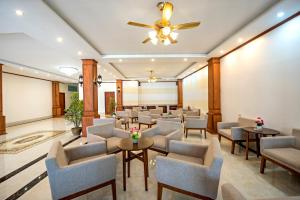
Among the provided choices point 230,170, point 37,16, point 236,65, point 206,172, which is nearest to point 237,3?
point 236,65

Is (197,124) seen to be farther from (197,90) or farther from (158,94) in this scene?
(158,94)

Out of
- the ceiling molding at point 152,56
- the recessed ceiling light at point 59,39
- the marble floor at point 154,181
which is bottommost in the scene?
the marble floor at point 154,181

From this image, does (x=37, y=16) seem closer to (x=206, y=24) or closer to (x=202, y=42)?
(x=206, y=24)

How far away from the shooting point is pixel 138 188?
2254 mm

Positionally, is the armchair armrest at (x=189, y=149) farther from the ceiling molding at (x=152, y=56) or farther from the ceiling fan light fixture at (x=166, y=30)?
the ceiling molding at (x=152, y=56)

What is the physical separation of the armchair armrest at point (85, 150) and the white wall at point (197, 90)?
5905 millimetres

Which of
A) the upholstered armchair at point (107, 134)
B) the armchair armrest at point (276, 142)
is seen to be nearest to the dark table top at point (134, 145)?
the upholstered armchair at point (107, 134)

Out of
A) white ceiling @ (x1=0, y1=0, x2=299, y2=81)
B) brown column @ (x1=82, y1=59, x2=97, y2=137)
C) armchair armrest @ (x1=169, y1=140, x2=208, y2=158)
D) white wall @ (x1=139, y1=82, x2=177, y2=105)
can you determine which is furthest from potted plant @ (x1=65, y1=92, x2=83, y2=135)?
white wall @ (x1=139, y1=82, x2=177, y2=105)

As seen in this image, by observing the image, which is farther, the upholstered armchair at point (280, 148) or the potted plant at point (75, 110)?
the potted plant at point (75, 110)

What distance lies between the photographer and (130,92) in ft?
37.2

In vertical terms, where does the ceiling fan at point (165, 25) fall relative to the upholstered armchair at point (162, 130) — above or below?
above

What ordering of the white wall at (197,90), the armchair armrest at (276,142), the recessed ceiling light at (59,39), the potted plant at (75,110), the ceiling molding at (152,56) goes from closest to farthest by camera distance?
the armchair armrest at (276,142)
the recessed ceiling light at (59,39)
the ceiling molding at (152,56)
the potted plant at (75,110)
the white wall at (197,90)

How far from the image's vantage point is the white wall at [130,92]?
11.3 metres

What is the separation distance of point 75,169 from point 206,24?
361 cm
